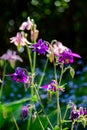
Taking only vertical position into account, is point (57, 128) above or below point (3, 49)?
below

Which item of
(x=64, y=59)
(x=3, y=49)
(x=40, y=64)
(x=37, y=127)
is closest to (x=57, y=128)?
(x=64, y=59)

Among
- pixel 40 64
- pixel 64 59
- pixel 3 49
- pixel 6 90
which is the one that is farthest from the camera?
pixel 3 49

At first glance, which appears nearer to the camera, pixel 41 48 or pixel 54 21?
pixel 41 48

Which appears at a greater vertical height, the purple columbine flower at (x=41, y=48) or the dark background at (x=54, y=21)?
the dark background at (x=54, y=21)

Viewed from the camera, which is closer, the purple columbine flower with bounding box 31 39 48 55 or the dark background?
the purple columbine flower with bounding box 31 39 48 55

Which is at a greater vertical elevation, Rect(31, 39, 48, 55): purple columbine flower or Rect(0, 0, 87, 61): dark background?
Rect(0, 0, 87, 61): dark background

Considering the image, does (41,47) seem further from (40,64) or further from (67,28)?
(67,28)

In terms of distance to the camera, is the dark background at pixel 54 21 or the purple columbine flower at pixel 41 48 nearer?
the purple columbine flower at pixel 41 48

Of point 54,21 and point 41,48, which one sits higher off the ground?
point 54,21
